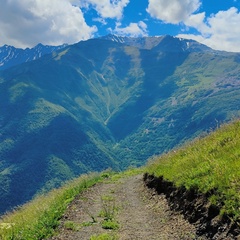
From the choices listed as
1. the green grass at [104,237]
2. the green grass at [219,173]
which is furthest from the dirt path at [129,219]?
the green grass at [219,173]

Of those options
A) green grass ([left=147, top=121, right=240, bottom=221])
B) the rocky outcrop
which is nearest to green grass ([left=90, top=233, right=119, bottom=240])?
the rocky outcrop

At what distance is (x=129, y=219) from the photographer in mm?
13781

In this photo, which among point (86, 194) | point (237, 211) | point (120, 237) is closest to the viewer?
point (237, 211)

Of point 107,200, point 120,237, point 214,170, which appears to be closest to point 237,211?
point 214,170

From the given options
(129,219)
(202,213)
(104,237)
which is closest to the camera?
(104,237)

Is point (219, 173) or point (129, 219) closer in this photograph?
point (219, 173)

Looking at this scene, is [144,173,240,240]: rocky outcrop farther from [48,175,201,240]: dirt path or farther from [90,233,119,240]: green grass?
[90,233,119,240]: green grass

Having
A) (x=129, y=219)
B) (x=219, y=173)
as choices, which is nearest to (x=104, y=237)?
(x=129, y=219)

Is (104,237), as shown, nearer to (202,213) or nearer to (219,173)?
(202,213)

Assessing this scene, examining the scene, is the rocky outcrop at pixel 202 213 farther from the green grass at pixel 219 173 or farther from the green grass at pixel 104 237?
the green grass at pixel 104 237

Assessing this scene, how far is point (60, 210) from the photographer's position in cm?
1481

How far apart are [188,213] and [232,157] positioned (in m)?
2.61

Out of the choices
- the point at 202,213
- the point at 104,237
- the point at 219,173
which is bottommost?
the point at 104,237

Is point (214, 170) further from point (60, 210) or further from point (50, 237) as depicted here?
point (60, 210)
